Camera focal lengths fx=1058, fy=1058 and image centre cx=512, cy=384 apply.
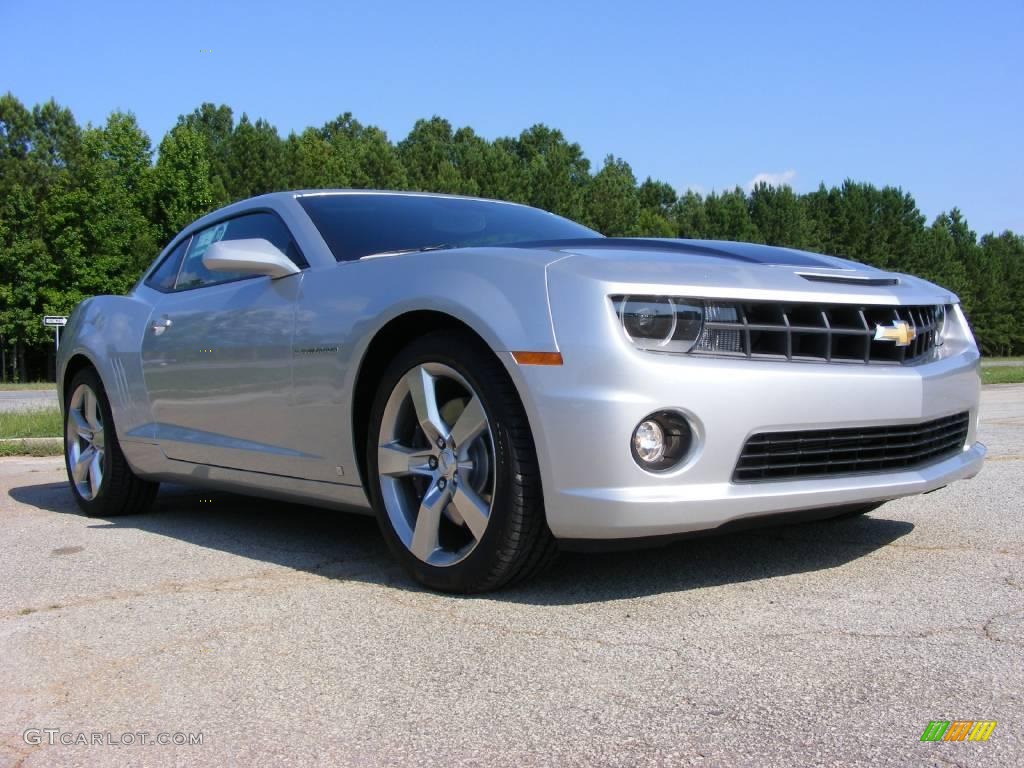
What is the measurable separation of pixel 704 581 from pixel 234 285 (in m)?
2.28

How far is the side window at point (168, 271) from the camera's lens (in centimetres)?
508

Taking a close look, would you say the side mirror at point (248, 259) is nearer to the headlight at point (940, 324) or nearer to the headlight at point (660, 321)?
the headlight at point (660, 321)

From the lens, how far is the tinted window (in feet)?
13.2

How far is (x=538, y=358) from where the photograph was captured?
9.70 feet

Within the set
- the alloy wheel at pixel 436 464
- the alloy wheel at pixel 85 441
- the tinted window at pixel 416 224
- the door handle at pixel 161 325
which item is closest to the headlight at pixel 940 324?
the tinted window at pixel 416 224

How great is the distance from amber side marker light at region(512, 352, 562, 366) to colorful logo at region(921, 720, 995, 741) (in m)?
1.32

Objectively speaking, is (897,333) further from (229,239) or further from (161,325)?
(161,325)

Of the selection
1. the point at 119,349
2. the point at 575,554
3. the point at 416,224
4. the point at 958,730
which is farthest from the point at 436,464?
the point at 119,349

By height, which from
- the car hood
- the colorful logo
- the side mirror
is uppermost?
the side mirror

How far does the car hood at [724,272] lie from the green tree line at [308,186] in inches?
1342

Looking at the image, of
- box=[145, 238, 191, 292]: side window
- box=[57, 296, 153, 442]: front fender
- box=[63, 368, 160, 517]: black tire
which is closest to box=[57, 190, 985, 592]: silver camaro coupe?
box=[57, 296, 153, 442]: front fender

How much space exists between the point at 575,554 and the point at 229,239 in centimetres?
221

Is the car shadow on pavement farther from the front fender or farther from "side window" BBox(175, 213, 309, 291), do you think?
"side window" BBox(175, 213, 309, 291)

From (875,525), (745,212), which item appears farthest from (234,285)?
(745,212)
